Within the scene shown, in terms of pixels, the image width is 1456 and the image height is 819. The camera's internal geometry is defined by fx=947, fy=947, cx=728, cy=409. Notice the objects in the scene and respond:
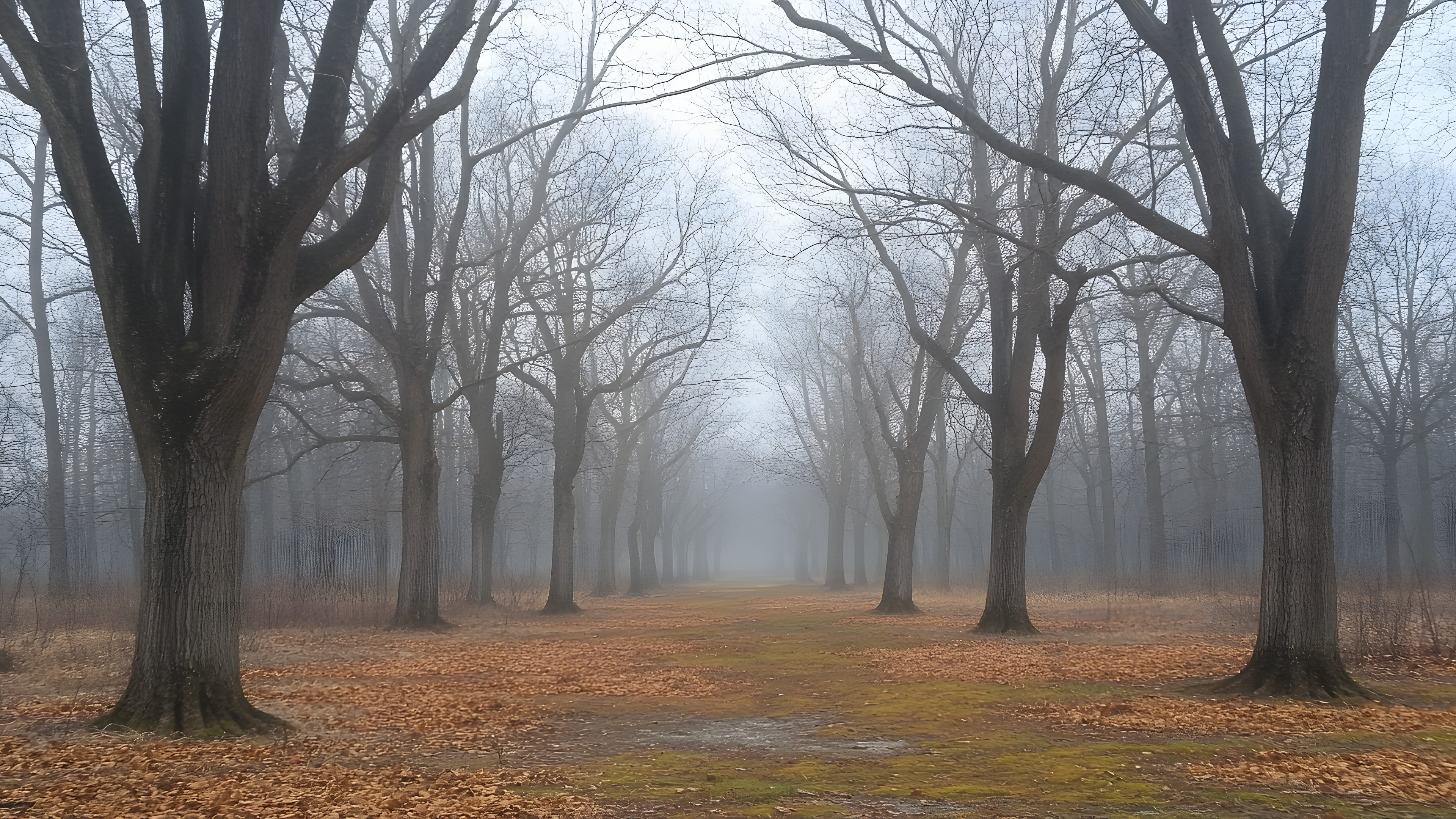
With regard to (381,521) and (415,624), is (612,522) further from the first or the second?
(415,624)

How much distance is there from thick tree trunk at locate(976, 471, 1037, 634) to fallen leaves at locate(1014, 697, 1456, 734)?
23.7 ft

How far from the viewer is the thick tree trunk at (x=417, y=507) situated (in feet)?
56.2

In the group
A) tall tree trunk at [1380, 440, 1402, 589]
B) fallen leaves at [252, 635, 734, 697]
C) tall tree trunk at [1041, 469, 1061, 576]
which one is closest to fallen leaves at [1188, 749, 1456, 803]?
fallen leaves at [252, 635, 734, 697]

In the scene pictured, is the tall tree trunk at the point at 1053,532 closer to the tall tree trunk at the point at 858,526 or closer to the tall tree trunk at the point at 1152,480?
the tall tree trunk at the point at 858,526

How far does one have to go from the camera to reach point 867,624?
1838 cm

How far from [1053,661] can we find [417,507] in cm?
1120

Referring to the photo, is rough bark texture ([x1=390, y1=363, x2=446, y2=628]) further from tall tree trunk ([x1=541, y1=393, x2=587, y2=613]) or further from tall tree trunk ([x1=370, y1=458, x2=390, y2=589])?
tall tree trunk ([x1=370, y1=458, x2=390, y2=589])

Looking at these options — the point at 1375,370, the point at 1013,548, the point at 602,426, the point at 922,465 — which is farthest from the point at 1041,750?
the point at 602,426

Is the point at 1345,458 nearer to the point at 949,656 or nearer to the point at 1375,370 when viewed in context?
the point at 1375,370

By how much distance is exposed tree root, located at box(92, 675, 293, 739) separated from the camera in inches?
266

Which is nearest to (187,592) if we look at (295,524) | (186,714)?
(186,714)

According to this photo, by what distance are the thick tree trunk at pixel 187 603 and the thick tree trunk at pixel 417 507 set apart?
994cm

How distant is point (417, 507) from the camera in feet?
56.4

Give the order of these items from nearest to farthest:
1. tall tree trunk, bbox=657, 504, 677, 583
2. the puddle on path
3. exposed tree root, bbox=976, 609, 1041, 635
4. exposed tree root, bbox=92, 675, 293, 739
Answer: the puddle on path → exposed tree root, bbox=92, 675, 293, 739 → exposed tree root, bbox=976, 609, 1041, 635 → tall tree trunk, bbox=657, 504, 677, 583
